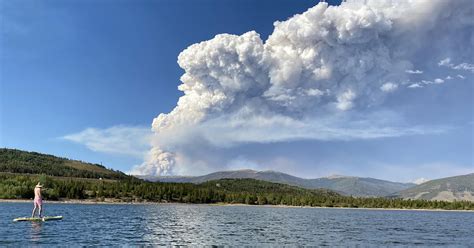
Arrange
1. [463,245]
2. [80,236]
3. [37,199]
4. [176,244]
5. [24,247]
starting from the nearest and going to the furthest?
[24,247] → [176,244] → [80,236] → [463,245] → [37,199]

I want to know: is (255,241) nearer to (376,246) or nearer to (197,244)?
(197,244)

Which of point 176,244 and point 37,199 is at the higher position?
point 37,199

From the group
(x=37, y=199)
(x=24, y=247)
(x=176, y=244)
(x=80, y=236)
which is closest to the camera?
(x=24, y=247)

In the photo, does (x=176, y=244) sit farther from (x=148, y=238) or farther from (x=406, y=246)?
(x=406, y=246)

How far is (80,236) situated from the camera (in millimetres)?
63844

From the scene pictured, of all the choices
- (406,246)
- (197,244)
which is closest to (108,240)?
(197,244)

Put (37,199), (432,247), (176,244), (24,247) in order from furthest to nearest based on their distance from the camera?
1. (37,199)
2. (432,247)
3. (176,244)
4. (24,247)

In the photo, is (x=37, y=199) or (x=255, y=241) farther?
(x=37, y=199)

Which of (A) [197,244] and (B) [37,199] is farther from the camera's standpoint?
(B) [37,199]

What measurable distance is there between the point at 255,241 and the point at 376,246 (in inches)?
649

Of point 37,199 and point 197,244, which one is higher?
point 37,199

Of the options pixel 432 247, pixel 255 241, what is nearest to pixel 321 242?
pixel 255 241

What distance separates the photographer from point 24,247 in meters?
50.4

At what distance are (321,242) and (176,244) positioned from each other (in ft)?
70.1
